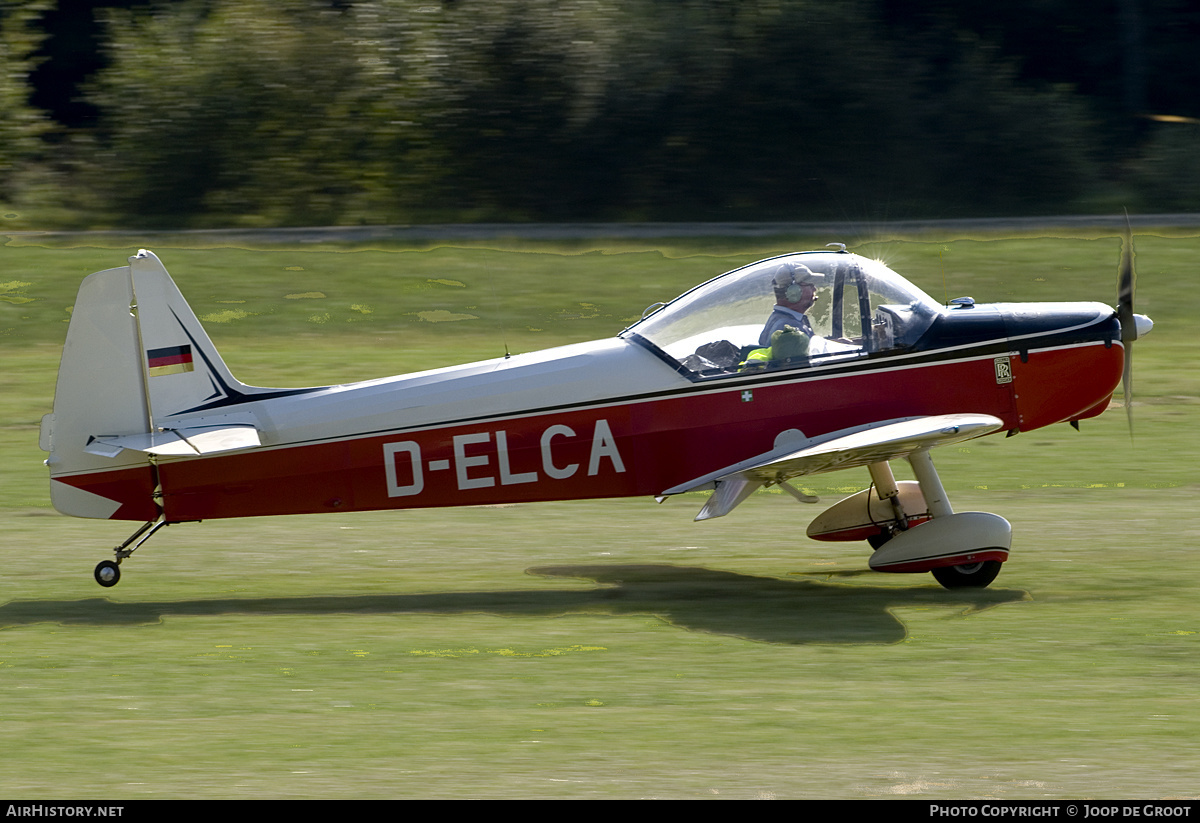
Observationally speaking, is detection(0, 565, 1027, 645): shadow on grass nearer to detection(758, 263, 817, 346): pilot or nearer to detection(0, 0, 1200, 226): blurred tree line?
detection(758, 263, 817, 346): pilot

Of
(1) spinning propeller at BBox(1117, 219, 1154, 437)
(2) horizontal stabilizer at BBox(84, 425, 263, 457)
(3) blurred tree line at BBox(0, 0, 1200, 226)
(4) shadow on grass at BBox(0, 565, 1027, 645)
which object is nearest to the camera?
(4) shadow on grass at BBox(0, 565, 1027, 645)

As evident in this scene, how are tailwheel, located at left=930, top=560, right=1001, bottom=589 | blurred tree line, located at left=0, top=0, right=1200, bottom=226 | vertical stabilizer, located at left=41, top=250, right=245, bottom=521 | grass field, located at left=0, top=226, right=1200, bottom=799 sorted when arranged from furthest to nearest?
1. blurred tree line, located at left=0, top=0, right=1200, bottom=226
2. tailwheel, located at left=930, top=560, right=1001, bottom=589
3. vertical stabilizer, located at left=41, top=250, right=245, bottom=521
4. grass field, located at left=0, top=226, right=1200, bottom=799

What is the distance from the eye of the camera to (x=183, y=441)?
28.5 ft

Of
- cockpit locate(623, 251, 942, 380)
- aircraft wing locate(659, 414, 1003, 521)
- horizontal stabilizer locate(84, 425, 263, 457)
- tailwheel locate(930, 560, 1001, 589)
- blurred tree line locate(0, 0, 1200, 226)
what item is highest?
cockpit locate(623, 251, 942, 380)

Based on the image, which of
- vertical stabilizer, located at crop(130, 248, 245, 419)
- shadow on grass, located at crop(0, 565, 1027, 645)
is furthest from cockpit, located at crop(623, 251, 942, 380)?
vertical stabilizer, located at crop(130, 248, 245, 419)

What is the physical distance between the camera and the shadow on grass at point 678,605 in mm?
8430

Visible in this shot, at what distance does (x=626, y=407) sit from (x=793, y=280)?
1436 mm

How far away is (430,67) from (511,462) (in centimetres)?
2502

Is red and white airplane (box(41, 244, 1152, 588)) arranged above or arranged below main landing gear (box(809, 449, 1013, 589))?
above

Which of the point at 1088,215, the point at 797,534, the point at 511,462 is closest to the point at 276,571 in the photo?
the point at 511,462

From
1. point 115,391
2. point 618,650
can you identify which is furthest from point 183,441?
point 618,650

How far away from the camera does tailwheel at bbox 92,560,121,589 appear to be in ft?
29.8

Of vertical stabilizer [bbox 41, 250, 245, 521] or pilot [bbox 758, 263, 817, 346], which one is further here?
pilot [bbox 758, 263, 817, 346]

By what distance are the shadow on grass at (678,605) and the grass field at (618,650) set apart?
3cm
